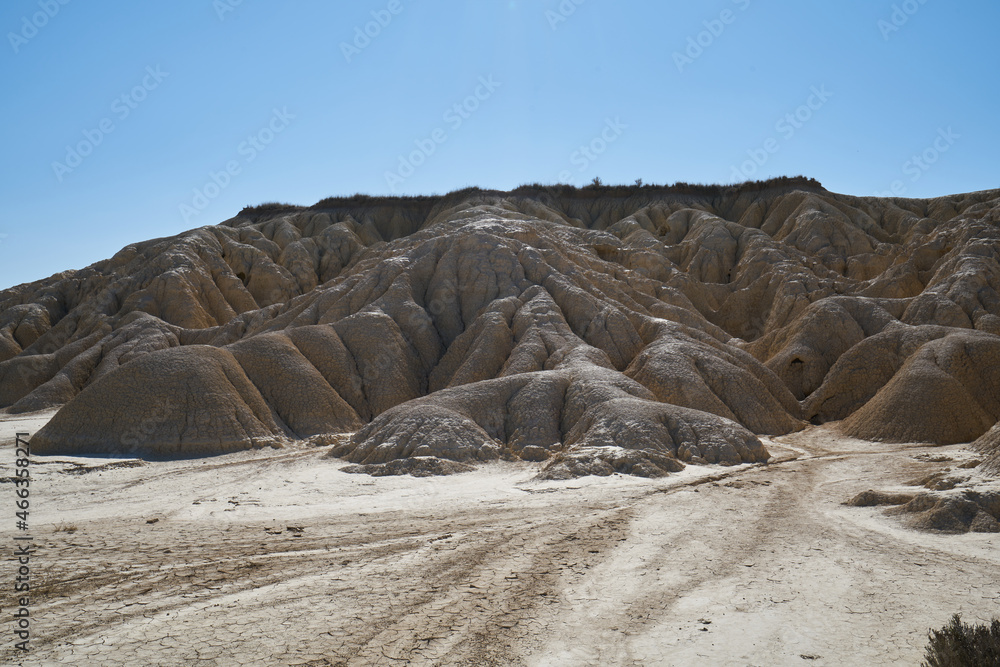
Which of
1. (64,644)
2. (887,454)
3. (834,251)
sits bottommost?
(887,454)

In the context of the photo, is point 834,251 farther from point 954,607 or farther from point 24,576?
point 24,576

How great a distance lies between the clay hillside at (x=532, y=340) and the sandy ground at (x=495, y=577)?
3.51 m

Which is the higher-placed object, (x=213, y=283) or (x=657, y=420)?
(x=213, y=283)

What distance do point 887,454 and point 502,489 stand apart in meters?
12.0

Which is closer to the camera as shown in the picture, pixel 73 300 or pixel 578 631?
pixel 578 631

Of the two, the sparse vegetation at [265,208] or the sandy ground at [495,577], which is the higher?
the sparse vegetation at [265,208]

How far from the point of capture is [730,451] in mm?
17531

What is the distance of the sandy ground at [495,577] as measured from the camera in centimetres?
681

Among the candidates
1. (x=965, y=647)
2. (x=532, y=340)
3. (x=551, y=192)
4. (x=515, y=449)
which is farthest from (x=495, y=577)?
(x=551, y=192)

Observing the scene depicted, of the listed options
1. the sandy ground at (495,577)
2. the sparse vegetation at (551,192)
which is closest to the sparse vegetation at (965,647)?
the sandy ground at (495,577)

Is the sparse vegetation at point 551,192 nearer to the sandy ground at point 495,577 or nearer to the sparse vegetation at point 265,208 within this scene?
the sparse vegetation at point 265,208

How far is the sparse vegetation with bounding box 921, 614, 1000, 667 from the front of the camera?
18.7ft

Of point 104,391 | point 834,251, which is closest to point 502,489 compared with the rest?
point 104,391

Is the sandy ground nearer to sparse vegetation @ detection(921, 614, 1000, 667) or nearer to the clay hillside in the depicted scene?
sparse vegetation @ detection(921, 614, 1000, 667)
